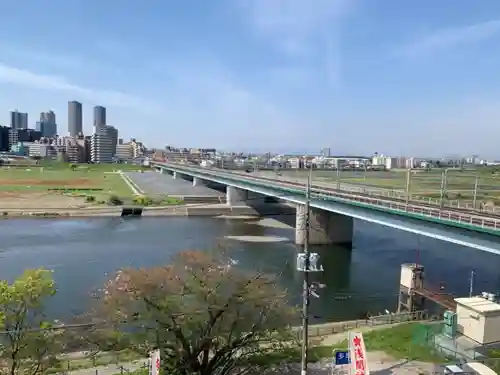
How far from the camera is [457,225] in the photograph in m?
23.9

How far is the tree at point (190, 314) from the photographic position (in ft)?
36.9

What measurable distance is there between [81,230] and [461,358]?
1694 inches

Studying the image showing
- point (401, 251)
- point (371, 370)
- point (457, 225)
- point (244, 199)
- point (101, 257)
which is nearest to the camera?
point (371, 370)

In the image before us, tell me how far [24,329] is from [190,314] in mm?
3794

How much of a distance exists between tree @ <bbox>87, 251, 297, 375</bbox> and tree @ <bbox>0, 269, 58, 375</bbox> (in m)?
1.50

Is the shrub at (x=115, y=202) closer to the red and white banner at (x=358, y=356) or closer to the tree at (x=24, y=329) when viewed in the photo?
the tree at (x=24, y=329)

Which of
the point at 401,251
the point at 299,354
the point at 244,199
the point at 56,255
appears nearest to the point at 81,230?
the point at 56,255

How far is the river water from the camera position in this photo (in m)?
26.6

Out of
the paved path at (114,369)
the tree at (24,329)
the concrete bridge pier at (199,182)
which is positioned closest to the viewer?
the tree at (24,329)

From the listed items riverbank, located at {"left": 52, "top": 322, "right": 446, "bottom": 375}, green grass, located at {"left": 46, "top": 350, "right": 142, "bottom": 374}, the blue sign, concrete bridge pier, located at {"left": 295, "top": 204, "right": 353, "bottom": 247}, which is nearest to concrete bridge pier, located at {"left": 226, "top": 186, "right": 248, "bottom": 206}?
concrete bridge pier, located at {"left": 295, "top": 204, "right": 353, "bottom": 247}

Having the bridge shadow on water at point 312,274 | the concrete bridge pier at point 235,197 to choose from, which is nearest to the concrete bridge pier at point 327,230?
the bridge shadow on water at point 312,274

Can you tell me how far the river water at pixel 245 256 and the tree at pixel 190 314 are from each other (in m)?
Result: 7.50

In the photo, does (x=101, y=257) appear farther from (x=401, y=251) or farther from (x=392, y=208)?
(x=401, y=251)

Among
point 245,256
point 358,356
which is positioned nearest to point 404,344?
point 358,356
